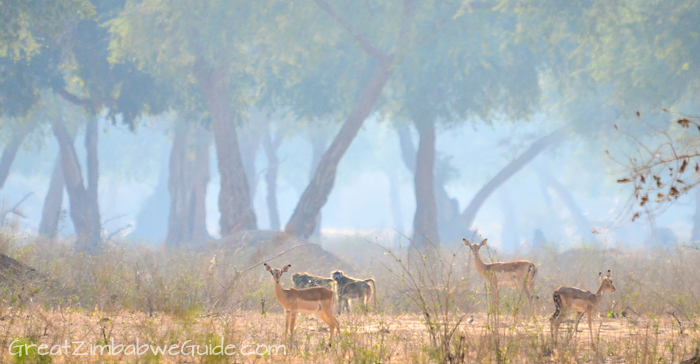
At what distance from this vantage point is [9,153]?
3177 cm

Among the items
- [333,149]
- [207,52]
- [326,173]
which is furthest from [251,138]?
[326,173]

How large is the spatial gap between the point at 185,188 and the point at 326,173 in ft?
38.0

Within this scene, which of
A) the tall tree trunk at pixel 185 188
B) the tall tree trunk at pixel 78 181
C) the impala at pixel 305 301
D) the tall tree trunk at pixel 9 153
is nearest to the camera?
the impala at pixel 305 301

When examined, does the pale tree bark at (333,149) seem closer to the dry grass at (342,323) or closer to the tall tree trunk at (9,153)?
the dry grass at (342,323)

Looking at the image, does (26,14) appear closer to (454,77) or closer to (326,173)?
(326,173)

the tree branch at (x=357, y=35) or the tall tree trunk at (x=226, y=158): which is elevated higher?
the tree branch at (x=357, y=35)

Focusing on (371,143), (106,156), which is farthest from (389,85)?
(106,156)

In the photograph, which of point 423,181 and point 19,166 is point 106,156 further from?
point 423,181

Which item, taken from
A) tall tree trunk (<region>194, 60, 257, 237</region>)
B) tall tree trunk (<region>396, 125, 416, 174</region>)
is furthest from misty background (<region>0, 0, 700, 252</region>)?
tall tree trunk (<region>396, 125, 416, 174</region>)

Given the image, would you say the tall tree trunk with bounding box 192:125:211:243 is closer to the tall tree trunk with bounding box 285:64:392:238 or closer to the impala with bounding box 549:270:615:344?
the tall tree trunk with bounding box 285:64:392:238

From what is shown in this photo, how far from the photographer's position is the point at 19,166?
53.1m

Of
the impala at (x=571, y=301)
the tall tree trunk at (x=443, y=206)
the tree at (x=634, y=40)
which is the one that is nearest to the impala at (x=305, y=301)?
the impala at (x=571, y=301)

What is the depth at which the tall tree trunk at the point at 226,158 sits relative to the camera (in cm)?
2259

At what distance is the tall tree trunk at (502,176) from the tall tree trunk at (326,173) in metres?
11.7
